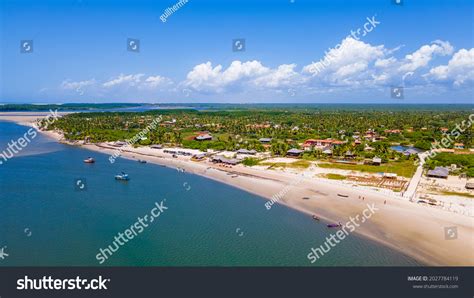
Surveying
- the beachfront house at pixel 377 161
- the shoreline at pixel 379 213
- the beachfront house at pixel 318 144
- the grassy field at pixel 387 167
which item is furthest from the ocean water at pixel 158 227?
the beachfront house at pixel 318 144

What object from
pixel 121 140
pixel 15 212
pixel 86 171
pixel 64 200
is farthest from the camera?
pixel 121 140

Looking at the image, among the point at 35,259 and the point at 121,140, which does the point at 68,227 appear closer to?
the point at 35,259

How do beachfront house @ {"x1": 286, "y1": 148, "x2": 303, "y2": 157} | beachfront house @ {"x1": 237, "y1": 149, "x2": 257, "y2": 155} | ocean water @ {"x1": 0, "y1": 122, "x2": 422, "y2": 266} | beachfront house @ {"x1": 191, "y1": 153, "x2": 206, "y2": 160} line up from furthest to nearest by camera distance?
beachfront house @ {"x1": 237, "y1": 149, "x2": 257, "y2": 155}
beachfront house @ {"x1": 286, "y1": 148, "x2": 303, "y2": 157}
beachfront house @ {"x1": 191, "y1": 153, "x2": 206, "y2": 160}
ocean water @ {"x1": 0, "y1": 122, "x2": 422, "y2": 266}

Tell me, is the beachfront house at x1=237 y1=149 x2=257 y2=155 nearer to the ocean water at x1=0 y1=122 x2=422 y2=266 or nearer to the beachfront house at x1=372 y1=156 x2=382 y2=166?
the ocean water at x1=0 y1=122 x2=422 y2=266

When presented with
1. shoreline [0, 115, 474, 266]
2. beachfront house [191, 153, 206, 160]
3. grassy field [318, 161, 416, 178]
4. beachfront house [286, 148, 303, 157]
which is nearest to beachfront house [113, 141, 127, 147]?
beachfront house [191, 153, 206, 160]
